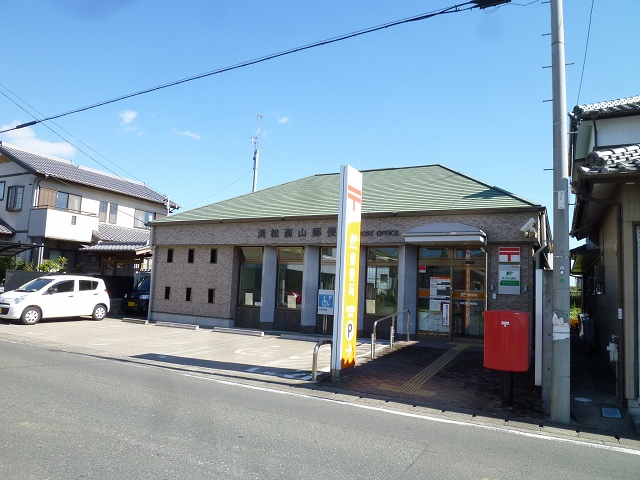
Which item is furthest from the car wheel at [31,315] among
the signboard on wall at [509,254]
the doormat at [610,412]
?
the doormat at [610,412]

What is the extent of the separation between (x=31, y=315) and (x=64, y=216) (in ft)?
38.2

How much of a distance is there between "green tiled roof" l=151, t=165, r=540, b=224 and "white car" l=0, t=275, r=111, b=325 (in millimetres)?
3809

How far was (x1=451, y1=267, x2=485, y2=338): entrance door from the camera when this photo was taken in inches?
547

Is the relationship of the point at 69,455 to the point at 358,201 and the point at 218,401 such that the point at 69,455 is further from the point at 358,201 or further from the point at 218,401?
the point at 358,201

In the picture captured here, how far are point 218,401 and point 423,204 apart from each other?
9.61m

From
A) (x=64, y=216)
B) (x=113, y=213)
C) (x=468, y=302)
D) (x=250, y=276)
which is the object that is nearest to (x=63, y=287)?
(x=250, y=276)

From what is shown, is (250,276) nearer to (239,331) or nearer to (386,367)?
(239,331)

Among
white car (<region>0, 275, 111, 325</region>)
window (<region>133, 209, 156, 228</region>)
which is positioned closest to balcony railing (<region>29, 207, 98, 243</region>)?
window (<region>133, 209, 156, 228</region>)

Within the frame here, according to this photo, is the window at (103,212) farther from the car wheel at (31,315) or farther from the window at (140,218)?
the car wheel at (31,315)

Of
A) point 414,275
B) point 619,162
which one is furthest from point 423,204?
point 619,162

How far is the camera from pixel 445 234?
43.2ft

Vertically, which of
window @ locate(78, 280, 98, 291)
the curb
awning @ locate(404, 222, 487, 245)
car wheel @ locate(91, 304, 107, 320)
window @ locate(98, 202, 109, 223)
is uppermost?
window @ locate(98, 202, 109, 223)

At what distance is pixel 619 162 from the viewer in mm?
7242

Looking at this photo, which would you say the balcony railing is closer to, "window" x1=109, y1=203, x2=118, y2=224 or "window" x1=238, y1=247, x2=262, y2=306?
"window" x1=109, y1=203, x2=118, y2=224
